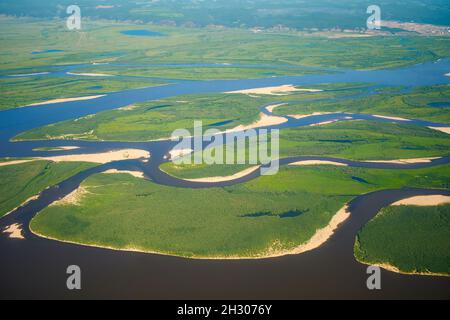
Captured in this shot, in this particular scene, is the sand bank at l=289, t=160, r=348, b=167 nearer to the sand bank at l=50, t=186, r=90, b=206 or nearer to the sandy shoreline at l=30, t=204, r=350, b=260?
the sandy shoreline at l=30, t=204, r=350, b=260

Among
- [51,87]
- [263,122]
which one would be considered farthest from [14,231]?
[51,87]

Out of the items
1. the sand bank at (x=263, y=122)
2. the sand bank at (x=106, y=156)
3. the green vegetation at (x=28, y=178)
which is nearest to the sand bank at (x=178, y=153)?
the sand bank at (x=106, y=156)

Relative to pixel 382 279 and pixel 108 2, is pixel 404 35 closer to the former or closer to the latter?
pixel 382 279

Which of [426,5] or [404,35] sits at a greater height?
[426,5]

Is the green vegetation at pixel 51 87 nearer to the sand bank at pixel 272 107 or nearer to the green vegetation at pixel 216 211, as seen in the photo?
the sand bank at pixel 272 107

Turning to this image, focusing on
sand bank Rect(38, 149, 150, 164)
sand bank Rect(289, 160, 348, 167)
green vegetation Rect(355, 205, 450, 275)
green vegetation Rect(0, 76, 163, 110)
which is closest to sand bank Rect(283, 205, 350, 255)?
green vegetation Rect(355, 205, 450, 275)
